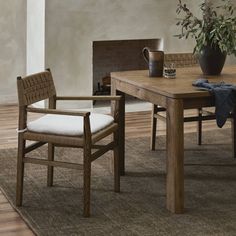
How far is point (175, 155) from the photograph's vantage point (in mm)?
3348

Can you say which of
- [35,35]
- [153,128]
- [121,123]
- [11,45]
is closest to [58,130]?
[121,123]

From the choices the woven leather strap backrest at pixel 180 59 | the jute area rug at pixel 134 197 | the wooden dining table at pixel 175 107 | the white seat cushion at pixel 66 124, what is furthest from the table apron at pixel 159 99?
the woven leather strap backrest at pixel 180 59

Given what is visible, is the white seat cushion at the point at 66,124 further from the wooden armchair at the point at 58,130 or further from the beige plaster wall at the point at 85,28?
the beige plaster wall at the point at 85,28

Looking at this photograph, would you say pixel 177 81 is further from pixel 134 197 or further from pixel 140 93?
pixel 134 197

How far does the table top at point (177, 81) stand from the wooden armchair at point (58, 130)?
0.22 m

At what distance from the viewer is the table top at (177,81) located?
333 cm

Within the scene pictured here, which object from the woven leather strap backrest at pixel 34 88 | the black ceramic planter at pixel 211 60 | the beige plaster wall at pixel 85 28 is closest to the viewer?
the woven leather strap backrest at pixel 34 88

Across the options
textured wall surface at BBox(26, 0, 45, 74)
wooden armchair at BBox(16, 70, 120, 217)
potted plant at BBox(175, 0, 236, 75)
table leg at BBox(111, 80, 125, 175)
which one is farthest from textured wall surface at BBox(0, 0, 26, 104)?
potted plant at BBox(175, 0, 236, 75)

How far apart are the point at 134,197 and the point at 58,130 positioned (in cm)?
68

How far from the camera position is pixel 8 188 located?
3816mm

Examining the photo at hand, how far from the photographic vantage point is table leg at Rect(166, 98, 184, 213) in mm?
3301

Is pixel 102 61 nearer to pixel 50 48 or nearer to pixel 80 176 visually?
pixel 50 48

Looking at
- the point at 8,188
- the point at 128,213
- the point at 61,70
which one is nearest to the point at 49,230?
the point at 128,213

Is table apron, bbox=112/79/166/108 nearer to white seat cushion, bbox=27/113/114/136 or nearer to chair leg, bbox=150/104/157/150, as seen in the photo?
white seat cushion, bbox=27/113/114/136
